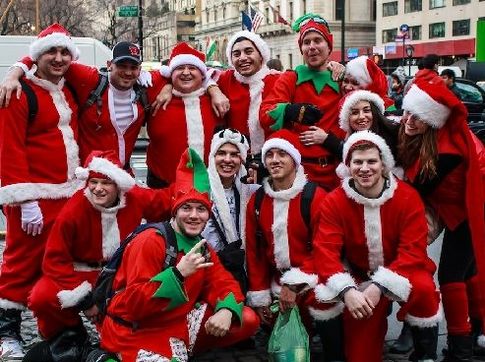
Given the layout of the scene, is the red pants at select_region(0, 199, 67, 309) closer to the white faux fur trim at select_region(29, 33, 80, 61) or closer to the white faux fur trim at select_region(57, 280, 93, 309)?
the white faux fur trim at select_region(57, 280, 93, 309)

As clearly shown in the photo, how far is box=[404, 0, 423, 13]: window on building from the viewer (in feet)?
193

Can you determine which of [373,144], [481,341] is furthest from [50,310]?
[481,341]

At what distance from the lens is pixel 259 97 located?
551 centimetres

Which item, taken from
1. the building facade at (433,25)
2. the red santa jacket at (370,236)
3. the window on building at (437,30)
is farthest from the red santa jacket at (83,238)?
the window on building at (437,30)

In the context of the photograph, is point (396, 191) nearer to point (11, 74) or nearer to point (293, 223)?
point (293, 223)

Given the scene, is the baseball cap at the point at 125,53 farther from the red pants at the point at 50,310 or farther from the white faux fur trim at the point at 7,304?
the white faux fur trim at the point at 7,304

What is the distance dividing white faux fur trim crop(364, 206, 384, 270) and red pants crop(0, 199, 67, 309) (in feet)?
6.93

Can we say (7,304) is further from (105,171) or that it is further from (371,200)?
(371,200)

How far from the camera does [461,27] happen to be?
54.0 meters

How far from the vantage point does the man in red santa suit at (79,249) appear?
15.1 feet

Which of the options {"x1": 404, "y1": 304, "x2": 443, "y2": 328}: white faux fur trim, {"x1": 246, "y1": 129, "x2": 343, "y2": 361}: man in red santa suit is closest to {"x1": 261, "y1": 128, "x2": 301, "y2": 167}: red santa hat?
{"x1": 246, "y1": 129, "x2": 343, "y2": 361}: man in red santa suit

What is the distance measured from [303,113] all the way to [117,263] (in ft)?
5.36

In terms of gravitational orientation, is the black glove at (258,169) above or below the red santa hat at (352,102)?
below

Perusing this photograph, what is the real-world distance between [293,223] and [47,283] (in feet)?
5.41
